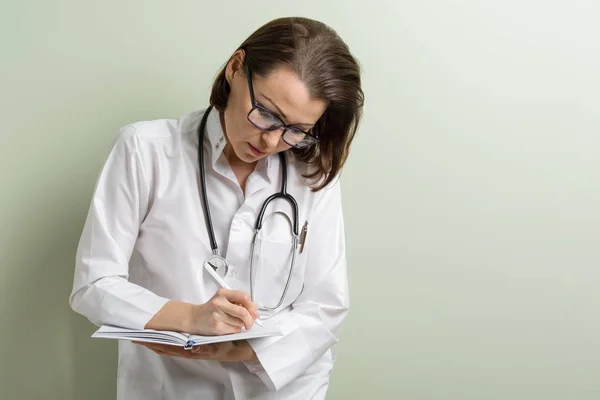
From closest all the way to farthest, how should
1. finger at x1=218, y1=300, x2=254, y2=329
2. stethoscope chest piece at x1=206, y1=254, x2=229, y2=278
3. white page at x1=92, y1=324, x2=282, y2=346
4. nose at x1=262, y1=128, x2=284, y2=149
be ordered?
white page at x1=92, y1=324, x2=282, y2=346 → finger at x1=218, y1=300, x2=254, y2=329 → nose at x1=262, y1=128, x2=284, y2=149 → stethoscope chest piece at x1=206, y1=254, x2=229, y2=278

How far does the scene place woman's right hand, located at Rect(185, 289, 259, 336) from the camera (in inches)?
59.2

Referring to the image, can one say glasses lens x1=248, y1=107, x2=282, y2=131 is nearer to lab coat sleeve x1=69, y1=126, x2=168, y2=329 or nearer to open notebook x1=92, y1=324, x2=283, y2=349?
lab coat sleeve x1=69, y1=126, x2=168, y2=329

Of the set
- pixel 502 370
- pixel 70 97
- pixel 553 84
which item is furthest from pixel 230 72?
pixel 502 370

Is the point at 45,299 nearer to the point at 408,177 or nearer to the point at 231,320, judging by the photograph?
the point at 231,320

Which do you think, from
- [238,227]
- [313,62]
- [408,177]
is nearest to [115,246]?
[238,227]

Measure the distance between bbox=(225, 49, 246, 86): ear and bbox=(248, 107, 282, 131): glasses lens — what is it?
0.12 metres

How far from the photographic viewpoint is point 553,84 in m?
2.25

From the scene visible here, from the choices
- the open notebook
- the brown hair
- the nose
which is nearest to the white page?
the open notebook

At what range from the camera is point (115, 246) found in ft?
5.36

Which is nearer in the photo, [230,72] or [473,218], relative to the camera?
[230,72]

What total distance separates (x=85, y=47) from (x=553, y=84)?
4.39 feet

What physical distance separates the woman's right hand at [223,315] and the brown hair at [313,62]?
1.48 ft

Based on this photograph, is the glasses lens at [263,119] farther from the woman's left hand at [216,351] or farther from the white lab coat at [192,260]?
the woman's left hand at [216,351]

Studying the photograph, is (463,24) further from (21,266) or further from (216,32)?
(21,266)
